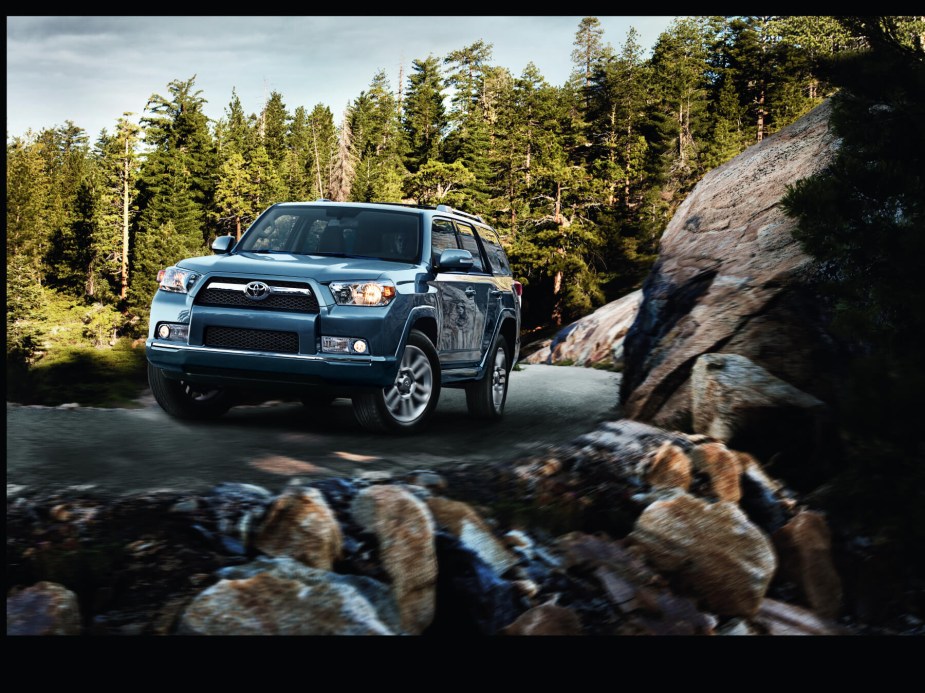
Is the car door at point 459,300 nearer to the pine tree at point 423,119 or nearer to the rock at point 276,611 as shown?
the rock at point 276,611

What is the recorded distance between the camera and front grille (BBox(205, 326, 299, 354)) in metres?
6.73

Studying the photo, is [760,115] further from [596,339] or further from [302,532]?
[302,532]

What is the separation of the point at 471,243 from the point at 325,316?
312cm

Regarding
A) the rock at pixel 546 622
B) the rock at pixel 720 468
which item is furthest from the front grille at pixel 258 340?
the rock at pixel 720 468

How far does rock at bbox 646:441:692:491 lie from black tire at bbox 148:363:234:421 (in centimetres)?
383

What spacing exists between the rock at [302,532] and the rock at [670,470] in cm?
277

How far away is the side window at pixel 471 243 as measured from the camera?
30.6ft

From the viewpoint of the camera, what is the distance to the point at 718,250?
9.26m

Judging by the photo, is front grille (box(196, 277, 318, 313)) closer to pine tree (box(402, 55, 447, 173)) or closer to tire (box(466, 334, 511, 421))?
tire (box(466, 334, 511, 421))

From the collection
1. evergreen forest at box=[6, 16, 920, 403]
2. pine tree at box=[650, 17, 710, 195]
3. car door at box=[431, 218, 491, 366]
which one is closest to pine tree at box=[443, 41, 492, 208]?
evergreen forest at box=[6, 16, 920, 403]

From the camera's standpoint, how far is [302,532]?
491 cm

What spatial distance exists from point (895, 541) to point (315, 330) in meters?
4.15

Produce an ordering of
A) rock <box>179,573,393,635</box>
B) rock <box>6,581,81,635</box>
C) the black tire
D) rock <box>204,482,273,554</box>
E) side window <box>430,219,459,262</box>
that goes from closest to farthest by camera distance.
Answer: rock <box>6,581,81,635</box>, rock <box>179,573,393,635</box>, rock <box>204,482,273,554</box>, the black tire, side window <box>430,219,459,262</box>

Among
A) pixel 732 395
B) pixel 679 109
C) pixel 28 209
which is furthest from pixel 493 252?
pixel 679 109
